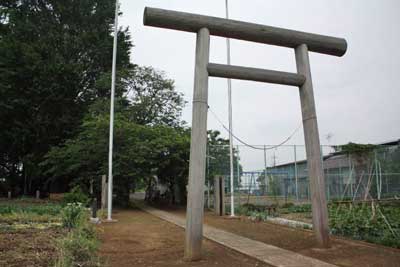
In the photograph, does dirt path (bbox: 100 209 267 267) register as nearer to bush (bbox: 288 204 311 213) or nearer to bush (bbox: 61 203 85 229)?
bush (bbox: 61 203 85 229)

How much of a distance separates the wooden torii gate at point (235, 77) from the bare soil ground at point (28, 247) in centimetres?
261

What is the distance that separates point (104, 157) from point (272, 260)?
15.3m

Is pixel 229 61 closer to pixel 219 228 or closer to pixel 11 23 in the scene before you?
pixel 219 228

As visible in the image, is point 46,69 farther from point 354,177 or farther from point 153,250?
point 153,250

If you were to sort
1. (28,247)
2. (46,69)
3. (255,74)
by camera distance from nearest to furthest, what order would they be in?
1. (28,247)
2. (255,74)
3. (46,69)

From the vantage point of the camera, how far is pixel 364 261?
271 inches

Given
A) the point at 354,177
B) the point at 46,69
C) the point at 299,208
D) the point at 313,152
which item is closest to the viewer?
the point at 313,152

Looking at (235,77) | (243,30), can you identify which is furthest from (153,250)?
(243,30)

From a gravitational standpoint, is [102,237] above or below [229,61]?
below

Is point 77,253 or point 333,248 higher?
point 77,253

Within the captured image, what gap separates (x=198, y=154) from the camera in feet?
24.5

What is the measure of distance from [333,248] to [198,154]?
146 inches

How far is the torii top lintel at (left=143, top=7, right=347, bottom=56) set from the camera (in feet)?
25.0

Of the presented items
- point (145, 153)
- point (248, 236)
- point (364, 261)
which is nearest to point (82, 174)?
point (145, 153)
